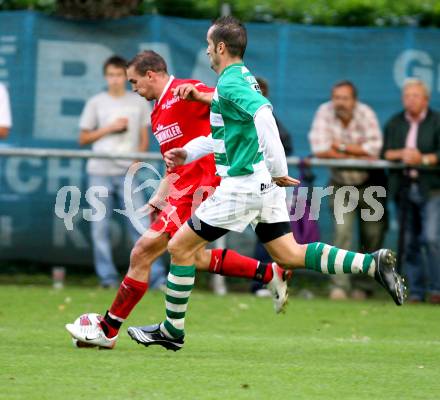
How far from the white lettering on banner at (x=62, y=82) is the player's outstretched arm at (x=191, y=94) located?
5.22 meters

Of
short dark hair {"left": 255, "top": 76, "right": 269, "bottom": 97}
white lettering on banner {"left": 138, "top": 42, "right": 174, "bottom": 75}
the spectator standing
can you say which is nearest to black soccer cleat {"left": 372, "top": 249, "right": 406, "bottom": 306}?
short dark hair {"left": 255, "top": 76, "right": 269, "bottom": 97}

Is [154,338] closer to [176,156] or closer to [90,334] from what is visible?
[90,334]

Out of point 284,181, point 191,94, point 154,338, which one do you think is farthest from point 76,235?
point 284,181

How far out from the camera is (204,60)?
521 inches

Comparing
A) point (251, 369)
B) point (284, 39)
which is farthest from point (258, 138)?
Result: point (284, 39)

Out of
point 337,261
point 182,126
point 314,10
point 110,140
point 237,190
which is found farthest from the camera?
point 314,10

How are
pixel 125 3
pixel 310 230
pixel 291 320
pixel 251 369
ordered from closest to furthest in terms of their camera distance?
pixel 251 369 < pixel 291 320 < pixel 310 230 < pixel 125 3

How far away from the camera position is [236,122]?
310 inches

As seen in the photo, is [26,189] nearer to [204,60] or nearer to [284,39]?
[204,60]

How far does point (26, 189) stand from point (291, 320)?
3645mm

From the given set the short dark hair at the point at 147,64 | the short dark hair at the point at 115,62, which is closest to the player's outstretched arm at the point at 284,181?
the short dark hair at the point at 147,64

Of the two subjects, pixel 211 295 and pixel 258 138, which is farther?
pixel 211 295

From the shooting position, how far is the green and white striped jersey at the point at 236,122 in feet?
25.4

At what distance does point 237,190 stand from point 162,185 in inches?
37.6
